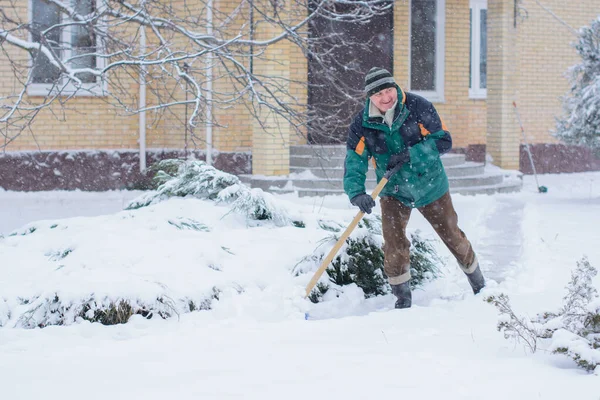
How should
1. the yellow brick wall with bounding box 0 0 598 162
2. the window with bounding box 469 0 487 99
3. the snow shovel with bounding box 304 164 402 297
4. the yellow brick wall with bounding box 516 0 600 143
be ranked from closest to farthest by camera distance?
the snow shovel with bounding box 304 164 402 297 → the yellow brick wall with bounding box 0 0 598 162 → the window with bounding box 469 0 487 99 → the yellow brick wall with bounding box 516 0 600 143

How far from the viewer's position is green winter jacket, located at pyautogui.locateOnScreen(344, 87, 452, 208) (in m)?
5.06

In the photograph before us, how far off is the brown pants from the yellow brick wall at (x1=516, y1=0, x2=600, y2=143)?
12.1 metres

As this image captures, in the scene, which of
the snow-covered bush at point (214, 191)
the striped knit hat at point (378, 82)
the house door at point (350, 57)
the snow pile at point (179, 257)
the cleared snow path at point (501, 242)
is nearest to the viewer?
the snow pile at point (179, 257)

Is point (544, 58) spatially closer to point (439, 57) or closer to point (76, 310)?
point (439, 57)

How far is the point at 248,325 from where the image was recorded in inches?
185

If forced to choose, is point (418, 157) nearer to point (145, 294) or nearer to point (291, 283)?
point (291, 283)

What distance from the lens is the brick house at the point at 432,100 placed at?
41.1 feet

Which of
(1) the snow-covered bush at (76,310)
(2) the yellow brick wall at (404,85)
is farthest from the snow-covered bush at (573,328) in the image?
(2) the yellow brick wall at (404,85)

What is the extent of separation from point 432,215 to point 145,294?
1.94 meters

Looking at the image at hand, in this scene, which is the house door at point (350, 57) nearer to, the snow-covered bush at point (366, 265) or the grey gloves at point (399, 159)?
the snow-covered bush at point (366, 265)

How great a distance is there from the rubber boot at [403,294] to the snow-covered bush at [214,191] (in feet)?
4.86

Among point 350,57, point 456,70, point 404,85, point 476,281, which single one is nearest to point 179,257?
point 476,281

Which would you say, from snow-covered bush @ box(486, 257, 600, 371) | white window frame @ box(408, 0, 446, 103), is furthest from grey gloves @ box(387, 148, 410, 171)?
white window frame @ box(408, 0, 446, 103)

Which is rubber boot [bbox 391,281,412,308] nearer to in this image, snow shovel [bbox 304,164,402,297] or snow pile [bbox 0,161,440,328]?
snow pile [bbox 0,161,440,328]
